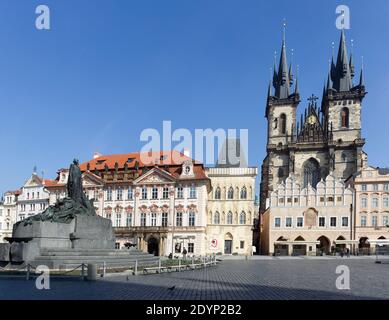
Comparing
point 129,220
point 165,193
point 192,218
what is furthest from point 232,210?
point 129,220

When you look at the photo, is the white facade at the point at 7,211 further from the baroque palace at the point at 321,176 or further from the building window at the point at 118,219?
the baroque palace at the point at 321,176

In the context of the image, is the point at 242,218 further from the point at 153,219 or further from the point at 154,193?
the point at 154,193

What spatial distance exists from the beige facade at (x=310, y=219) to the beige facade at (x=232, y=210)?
4.20 m

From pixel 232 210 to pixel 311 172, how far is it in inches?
1033

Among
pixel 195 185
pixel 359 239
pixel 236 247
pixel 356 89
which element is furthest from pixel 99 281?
pixel 356 89

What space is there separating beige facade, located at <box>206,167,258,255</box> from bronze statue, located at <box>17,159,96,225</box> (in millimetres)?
34596

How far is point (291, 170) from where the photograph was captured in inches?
2906

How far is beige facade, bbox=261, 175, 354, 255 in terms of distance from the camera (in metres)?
54.4

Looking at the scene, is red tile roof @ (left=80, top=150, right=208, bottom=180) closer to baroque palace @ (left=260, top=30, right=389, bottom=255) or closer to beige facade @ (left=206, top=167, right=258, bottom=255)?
beige facade @ (left=206, top=167, right=258, bottom=255)

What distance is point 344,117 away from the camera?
78.4 meters

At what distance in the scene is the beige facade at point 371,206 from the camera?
5431cm

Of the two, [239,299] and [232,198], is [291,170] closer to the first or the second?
[232,198]

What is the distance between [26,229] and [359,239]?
46.9m

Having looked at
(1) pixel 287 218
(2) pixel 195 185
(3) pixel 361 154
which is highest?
(3) pixel 361 154
